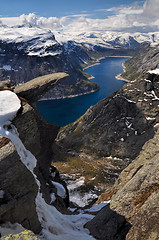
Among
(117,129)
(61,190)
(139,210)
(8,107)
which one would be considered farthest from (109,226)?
(117,129)

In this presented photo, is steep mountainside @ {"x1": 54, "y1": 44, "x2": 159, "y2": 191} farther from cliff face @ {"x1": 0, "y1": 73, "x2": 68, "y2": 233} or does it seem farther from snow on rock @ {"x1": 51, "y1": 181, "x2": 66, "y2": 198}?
cliff face @ {"x1": 0, "y1": 73, "x2": 68, "y2": 233}

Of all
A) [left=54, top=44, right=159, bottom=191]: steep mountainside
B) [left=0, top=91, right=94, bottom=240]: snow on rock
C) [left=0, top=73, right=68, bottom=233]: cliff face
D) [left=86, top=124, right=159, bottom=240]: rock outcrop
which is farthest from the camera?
[left=54, top=44, right=159, bottom=191]: steep mountainside

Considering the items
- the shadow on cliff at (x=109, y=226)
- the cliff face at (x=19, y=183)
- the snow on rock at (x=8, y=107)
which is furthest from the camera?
the shadow on cliff at (x=109, y=226)

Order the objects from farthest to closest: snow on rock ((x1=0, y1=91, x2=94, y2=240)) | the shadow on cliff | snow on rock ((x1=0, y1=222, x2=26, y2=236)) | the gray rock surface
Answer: the gray rock surface < the shadow on cliff < snow on rock ((x1=0, y1=91, x2=94, y2=240)) < snow on rock ((x1=0, y1=222, x2=26, y2=236))

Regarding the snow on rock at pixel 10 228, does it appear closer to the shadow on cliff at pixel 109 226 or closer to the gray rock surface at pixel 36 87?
the shadow on cliff at pixel 109 226

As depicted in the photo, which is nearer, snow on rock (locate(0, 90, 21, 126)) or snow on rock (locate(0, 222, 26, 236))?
snow on rock (locate(0, 222, 26, 236))

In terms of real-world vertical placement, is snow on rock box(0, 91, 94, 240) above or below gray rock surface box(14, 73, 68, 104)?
below

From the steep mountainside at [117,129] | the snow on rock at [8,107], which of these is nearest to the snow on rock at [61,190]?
the snow on rock at [8,107]

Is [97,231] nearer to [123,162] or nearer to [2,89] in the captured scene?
[2,89]

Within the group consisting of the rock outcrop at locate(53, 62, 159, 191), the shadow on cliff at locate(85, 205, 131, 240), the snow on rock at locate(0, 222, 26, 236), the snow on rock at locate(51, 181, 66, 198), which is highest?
the snow on rock at locate(0, 222, 26, 236)

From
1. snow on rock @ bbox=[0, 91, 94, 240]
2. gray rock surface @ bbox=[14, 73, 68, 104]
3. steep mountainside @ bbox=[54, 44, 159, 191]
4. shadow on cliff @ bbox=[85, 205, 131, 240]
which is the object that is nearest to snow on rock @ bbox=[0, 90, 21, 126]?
snow on rock @ bbox=[0, 91, 94, 240]

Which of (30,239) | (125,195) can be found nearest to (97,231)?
(125,195)

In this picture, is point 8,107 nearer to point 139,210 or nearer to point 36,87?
point 36,87
